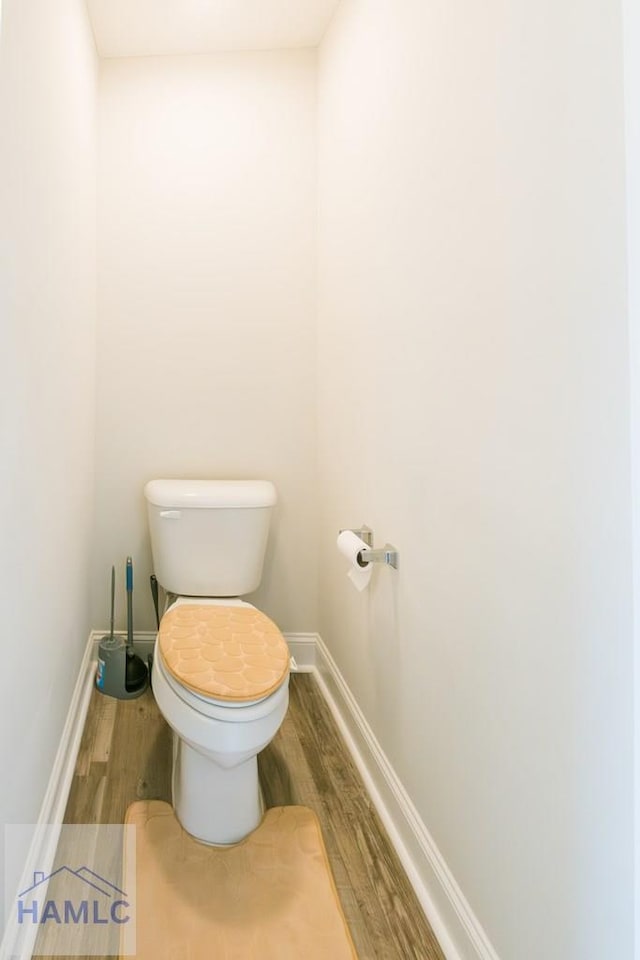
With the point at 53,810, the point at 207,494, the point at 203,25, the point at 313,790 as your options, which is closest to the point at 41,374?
the point at 207,494

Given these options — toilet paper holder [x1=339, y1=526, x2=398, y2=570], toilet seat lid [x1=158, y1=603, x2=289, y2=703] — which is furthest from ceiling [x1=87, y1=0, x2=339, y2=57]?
toilet seat lid [x1=158, y1=603, x2=289, y2=703]

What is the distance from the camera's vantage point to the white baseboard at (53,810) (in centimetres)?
103

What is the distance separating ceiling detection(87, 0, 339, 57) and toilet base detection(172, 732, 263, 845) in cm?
231

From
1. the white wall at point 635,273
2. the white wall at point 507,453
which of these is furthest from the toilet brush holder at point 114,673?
the white wall at point 635,273

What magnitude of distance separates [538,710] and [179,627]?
1038 millimetres

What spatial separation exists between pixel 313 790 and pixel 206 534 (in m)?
0.87

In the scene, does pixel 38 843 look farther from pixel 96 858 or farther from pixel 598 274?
pixel 598 274

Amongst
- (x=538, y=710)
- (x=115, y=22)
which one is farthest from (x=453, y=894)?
(x=115, y=22)

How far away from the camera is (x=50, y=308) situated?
4.53 ft

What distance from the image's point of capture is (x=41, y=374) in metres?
1.29

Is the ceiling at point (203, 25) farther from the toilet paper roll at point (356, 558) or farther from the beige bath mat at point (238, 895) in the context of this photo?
the beige bath mat at point (238, 895)

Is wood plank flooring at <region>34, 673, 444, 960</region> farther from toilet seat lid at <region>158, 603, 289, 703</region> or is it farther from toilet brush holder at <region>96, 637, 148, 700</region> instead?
toilet seat lid at <region>158, 603, 289, 703</region>

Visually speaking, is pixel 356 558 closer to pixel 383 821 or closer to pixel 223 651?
pixel 223 651

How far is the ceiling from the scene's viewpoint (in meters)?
1.91
